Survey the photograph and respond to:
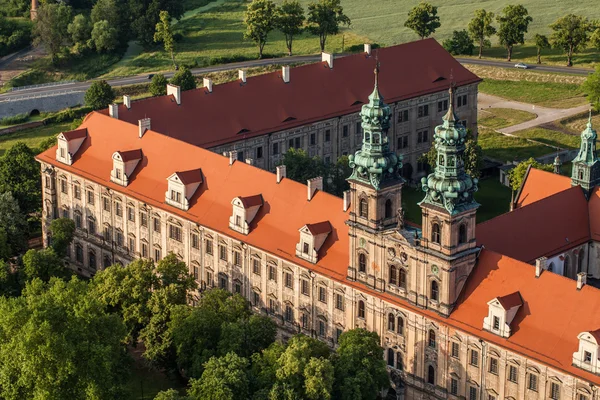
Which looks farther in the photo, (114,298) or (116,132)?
(116,132)

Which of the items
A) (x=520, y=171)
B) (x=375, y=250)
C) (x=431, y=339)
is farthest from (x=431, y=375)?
(x=520, y=171)

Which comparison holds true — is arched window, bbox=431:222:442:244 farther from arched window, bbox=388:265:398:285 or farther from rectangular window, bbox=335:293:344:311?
rectangular window, bbox=335:293:344:311

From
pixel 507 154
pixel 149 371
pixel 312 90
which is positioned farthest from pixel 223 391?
pixel 507 154

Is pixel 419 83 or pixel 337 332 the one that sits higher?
pixel 419 83

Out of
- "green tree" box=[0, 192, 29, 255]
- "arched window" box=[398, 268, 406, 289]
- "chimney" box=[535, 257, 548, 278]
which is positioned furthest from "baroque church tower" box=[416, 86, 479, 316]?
"green tree" box=[0, 192, 29, 255]

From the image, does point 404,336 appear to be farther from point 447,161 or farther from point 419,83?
point 419,83

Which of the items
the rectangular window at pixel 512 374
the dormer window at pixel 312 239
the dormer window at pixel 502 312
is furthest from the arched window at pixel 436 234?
the dormer window at pixel 312 239

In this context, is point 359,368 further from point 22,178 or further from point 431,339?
point 22,178
